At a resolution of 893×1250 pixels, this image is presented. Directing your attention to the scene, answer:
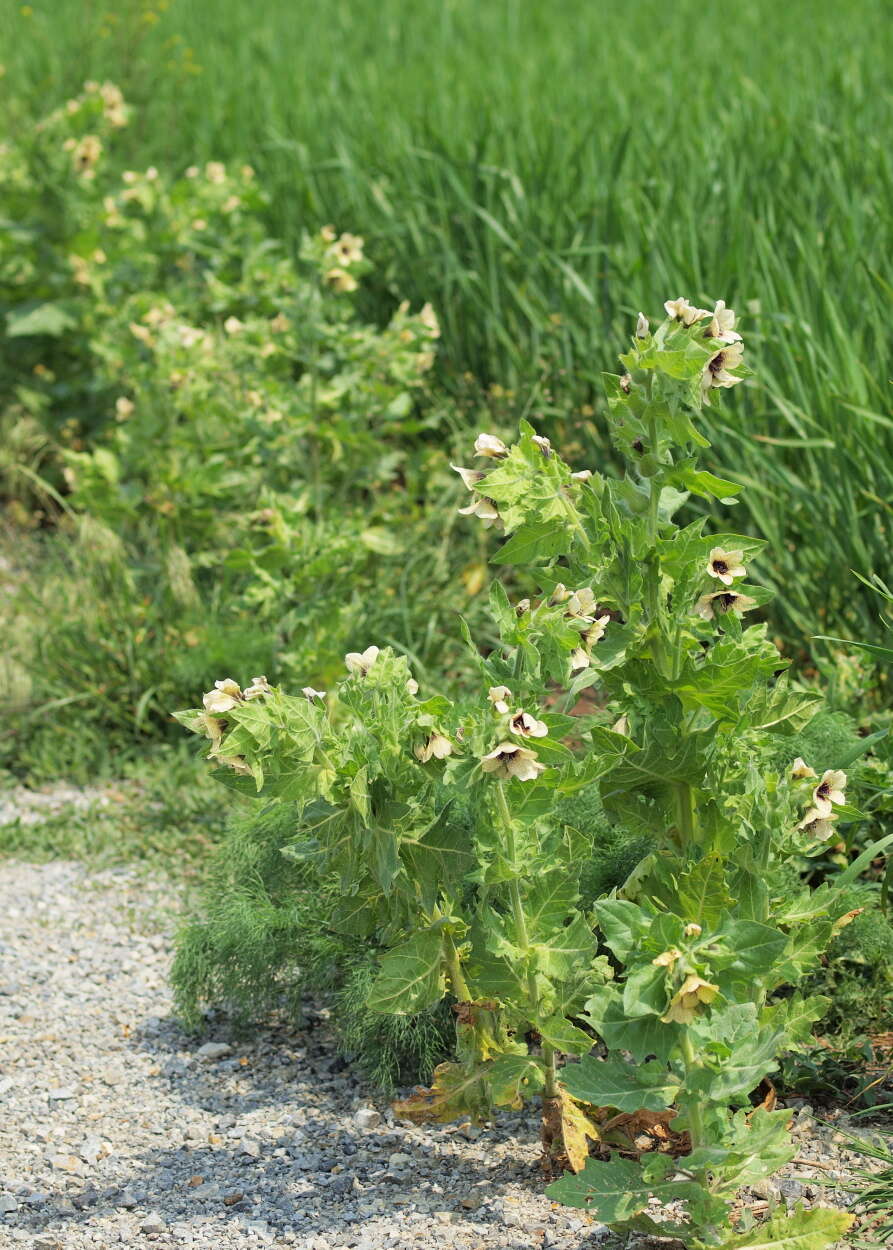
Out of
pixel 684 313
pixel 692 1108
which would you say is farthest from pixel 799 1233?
pixel 684 313

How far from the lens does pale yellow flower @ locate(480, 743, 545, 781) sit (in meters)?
1.73

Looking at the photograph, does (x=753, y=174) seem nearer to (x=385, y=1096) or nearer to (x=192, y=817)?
(x=192, y=817)

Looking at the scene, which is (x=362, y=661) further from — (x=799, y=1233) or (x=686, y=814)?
(x=799, y=1233)

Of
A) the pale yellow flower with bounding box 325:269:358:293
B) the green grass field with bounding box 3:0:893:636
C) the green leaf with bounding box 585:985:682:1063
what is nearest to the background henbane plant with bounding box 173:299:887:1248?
Answer: the green leaf with bounding box 585:985:682:1063

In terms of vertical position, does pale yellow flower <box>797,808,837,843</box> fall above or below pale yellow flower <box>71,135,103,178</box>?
below

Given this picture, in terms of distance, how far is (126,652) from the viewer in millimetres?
3686

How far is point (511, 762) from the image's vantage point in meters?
1.74

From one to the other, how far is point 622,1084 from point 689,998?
214 millimetres

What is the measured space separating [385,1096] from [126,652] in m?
1.63

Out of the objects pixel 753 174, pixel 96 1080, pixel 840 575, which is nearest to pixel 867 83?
pixel 753 174

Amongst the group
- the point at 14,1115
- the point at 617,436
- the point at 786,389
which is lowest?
the point at 14,1115

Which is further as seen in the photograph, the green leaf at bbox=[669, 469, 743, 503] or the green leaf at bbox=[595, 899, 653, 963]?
the green leaf at bbox=[669, 469, 743, 503]

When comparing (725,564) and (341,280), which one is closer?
(725,564)

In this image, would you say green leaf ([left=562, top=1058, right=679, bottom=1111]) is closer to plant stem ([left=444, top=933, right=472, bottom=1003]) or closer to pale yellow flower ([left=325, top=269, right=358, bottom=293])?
plant stem ([left=444, top=933, right=472, bottom=1003])
